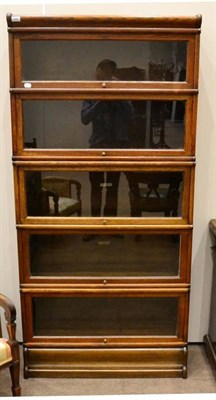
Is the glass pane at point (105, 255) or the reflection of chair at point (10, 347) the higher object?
the glass pane at point (105, 255)

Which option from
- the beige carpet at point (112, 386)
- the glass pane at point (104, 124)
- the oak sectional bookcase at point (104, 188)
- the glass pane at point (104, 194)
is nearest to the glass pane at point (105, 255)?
the oak sectional bookcase at point (104, 188)

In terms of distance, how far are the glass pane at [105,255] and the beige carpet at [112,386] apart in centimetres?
55

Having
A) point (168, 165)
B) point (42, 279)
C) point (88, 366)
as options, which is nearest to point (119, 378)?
point (88, 366)

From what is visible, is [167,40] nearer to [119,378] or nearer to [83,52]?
[83,52]

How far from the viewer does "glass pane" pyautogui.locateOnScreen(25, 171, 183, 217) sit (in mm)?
2215

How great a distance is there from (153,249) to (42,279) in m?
0.56

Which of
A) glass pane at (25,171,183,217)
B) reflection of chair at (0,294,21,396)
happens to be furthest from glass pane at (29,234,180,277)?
reflection of chair at (0,294,21,396)

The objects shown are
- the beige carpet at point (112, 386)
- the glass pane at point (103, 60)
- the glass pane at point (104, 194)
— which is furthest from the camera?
the beige carpet at point (112, 386)

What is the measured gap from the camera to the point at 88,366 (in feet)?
7.95

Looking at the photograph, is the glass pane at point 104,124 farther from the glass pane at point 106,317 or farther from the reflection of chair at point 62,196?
the glass pane at point 106,317

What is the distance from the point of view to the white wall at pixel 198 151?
229 cm

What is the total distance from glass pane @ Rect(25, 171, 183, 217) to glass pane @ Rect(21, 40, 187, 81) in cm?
44

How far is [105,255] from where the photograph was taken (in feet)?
7.68

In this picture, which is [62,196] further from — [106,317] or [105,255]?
[106,317]
